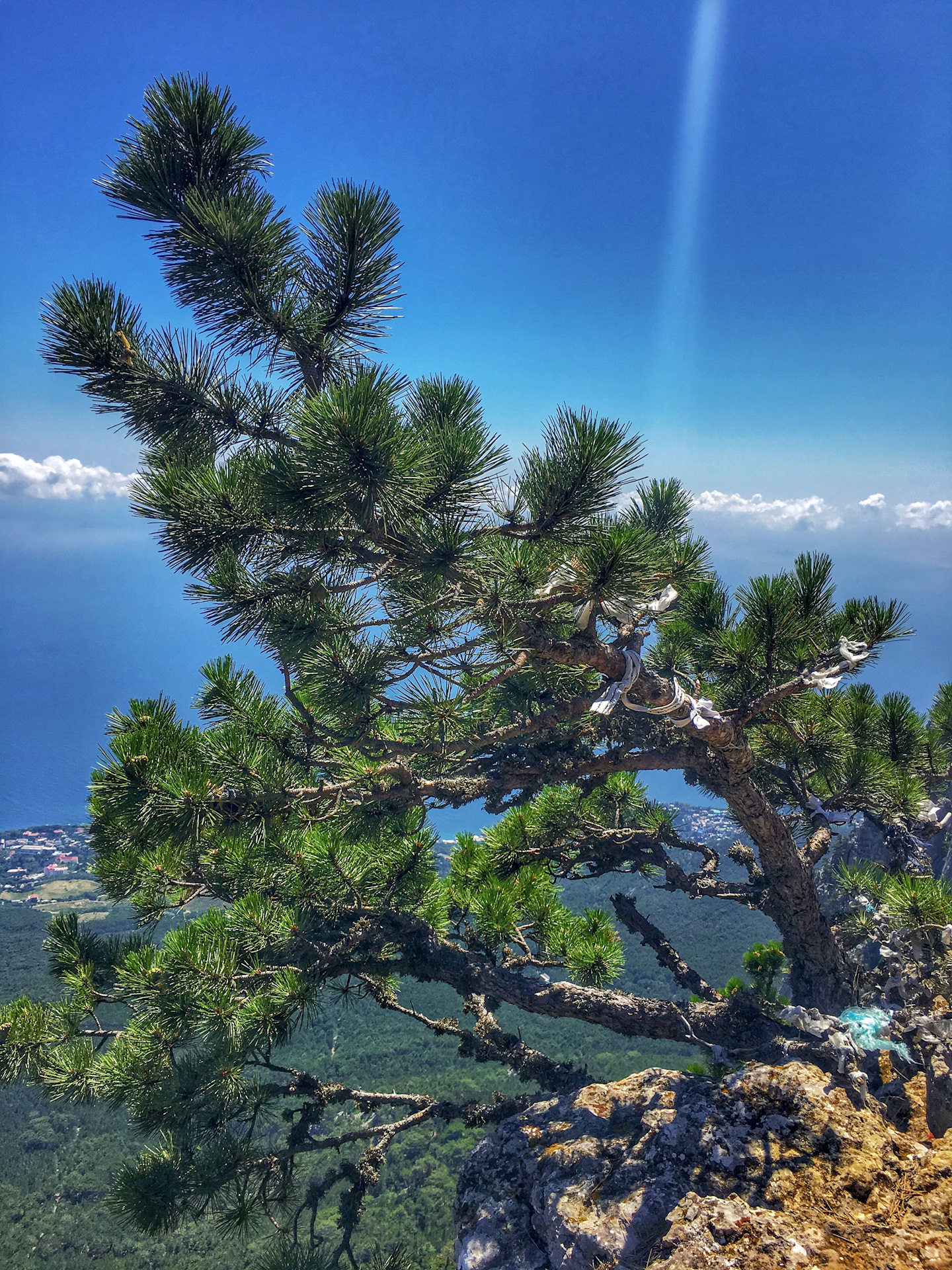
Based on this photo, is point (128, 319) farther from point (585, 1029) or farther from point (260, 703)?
point (585, 1029)

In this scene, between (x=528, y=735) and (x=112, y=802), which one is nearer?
(x=112, y=802)

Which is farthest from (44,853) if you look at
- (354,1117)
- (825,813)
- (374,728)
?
(825,813)

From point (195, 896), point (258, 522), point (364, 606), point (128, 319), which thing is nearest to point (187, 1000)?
point (195, 896)

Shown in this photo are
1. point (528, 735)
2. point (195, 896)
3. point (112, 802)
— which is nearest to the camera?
point (112, 802)

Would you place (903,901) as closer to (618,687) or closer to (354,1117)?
(618,687)

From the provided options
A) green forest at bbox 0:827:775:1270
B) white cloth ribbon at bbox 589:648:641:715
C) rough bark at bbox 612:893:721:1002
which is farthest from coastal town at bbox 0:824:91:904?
white cloth ribbon at bbox 589:648:641:715

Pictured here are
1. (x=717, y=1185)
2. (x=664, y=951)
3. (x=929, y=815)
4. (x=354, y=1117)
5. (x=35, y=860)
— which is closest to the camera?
(x=717, y=1185)
